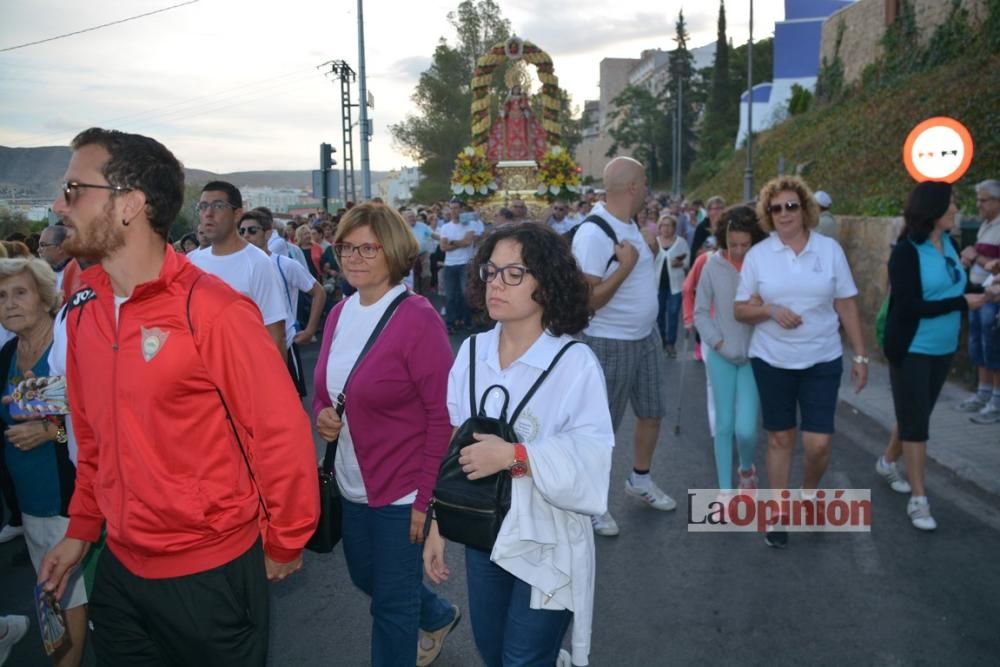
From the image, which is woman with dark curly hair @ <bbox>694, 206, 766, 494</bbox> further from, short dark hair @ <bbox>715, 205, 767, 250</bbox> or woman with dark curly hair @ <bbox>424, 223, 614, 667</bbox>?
woman with dark curly hair @ <bbox>424, 223, 614, 667</bbox>

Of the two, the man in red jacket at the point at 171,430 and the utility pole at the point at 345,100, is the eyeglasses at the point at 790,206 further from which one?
the utility pole at the point at 345,100

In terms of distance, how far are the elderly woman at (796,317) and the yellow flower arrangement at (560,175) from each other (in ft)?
52.9

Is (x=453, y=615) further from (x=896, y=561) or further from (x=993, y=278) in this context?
(x=993, y=278)

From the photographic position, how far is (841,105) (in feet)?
102

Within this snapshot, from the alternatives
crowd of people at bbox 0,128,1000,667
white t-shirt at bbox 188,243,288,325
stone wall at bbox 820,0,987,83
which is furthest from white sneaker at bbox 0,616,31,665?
stone wall at bbox 820,0,987,83

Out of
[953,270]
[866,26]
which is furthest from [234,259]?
[866,26]

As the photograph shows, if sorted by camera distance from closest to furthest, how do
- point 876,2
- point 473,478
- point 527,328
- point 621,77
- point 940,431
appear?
point 473,478, point 527,328, point 940,431, point 876,2, point 621,77

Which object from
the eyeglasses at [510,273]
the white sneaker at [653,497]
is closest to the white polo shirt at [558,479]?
the eyeglasses at [510,273]

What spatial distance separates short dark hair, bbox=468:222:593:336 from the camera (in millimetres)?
2549

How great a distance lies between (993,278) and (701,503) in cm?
229

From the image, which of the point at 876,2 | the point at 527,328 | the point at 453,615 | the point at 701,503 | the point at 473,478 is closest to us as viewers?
the point at 473,478

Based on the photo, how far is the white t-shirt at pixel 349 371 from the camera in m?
2.95

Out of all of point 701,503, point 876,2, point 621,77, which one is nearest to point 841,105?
point 876,2

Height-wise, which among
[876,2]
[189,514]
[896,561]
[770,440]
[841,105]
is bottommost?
[896,561]
